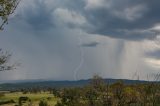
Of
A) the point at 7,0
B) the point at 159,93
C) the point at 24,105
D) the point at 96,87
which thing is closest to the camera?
the point at 7,0

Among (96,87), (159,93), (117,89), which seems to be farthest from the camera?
(117,89)

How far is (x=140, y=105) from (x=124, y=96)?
56.2 ft

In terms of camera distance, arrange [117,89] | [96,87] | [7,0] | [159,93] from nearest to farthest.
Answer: [7,0], [159,93], [96,87], [117,89]

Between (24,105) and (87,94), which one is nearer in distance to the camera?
(87,94)

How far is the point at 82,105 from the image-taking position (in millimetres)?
141875

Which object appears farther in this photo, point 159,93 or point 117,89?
point 117,89

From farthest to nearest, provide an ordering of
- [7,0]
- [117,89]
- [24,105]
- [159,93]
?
[24,105], [117,89], [159,93], [7,0]

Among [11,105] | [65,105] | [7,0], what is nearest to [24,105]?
[11,105]

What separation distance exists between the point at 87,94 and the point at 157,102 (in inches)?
1459

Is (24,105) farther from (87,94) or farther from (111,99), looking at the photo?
(111,99)

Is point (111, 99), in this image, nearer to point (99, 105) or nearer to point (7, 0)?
point (99, 105)

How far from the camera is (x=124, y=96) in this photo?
523 feet

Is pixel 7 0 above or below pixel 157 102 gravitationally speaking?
above

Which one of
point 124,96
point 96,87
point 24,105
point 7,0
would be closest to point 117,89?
point 124,96
